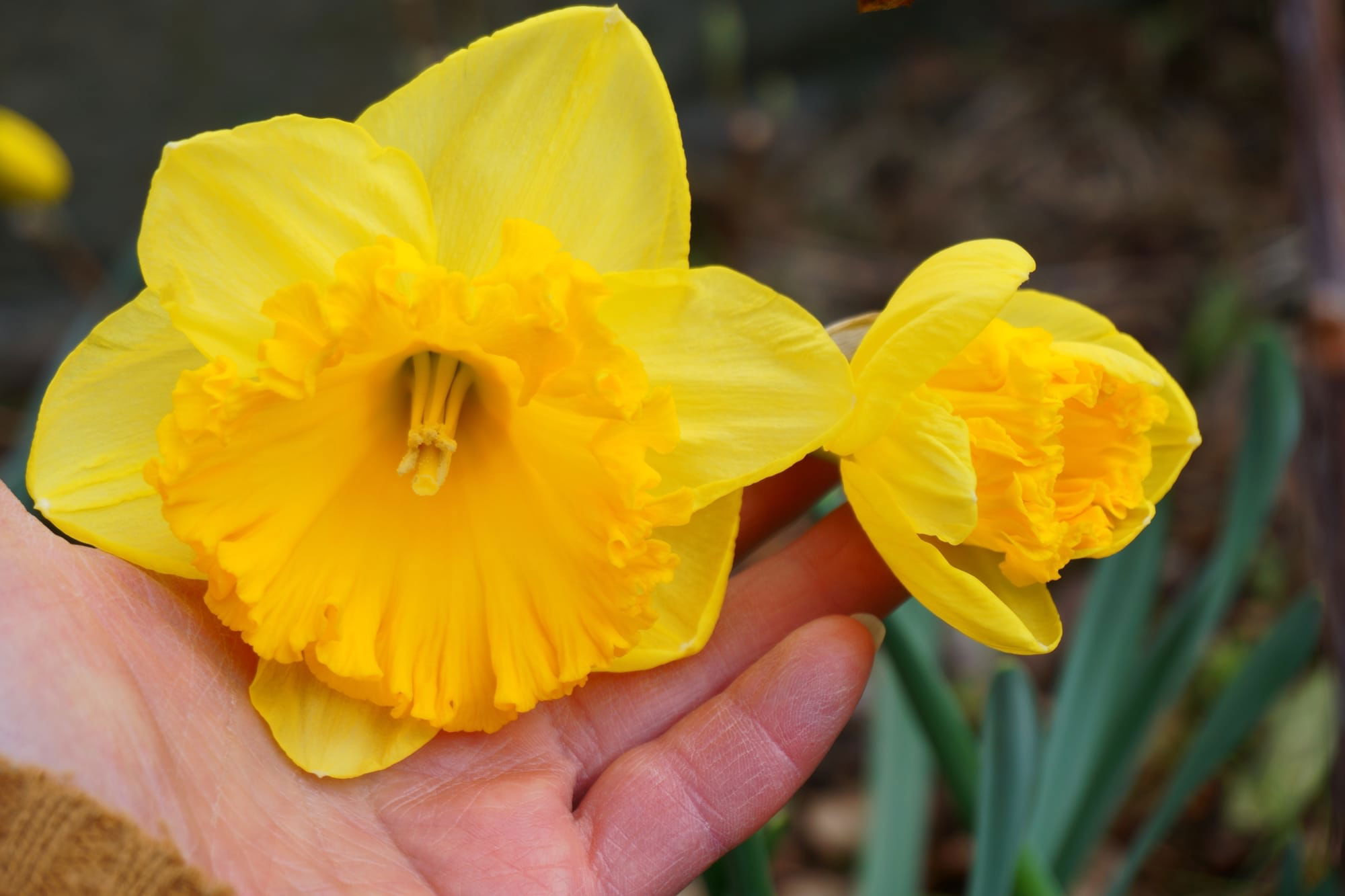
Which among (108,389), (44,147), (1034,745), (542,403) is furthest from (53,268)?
(1034,745)

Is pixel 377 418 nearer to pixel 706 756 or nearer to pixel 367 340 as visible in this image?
pixel 367 340

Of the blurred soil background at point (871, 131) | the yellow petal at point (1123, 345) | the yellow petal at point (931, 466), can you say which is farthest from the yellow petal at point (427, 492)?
the blurred soil background at point (871, 131)

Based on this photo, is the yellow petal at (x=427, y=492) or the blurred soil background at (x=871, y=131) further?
the blurred soil background at (x=871, y=131)

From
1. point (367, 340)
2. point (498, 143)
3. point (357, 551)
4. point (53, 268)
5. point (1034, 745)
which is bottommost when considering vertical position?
point (53, 268)

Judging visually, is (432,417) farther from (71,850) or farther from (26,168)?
(26,168)

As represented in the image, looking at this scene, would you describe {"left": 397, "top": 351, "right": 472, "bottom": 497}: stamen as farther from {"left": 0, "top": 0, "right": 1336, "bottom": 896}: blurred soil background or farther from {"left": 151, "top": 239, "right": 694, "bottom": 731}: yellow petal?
{"left": 0, "top": 0, "right": 1336, "bottom": 896}: blurred soil background

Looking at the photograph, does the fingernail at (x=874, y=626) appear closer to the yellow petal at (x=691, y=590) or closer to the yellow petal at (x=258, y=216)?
the yellow petal at (x=691, y=590)

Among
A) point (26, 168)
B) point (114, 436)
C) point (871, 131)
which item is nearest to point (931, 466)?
point (114, 436)
